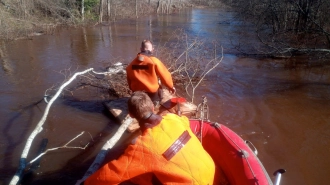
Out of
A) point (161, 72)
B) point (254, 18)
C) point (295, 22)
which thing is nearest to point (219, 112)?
point (161, 72)

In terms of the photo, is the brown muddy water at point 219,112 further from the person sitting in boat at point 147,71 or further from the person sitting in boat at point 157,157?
the person sitting in boat at point 157,157

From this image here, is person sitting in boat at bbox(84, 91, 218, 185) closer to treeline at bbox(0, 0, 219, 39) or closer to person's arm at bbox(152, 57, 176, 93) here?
person's arm at bbox(152, 57, 176, 93)

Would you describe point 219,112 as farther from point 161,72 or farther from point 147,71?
point 147,71

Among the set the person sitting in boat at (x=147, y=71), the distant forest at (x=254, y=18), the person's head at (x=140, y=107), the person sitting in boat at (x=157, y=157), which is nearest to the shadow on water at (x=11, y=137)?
the person sitting in boat at (x=147, y=71)

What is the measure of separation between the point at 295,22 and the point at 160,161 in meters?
15.7

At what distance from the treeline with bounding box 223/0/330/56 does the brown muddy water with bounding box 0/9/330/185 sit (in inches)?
54.9

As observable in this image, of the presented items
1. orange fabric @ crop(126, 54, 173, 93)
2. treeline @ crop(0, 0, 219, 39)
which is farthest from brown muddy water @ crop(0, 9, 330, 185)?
treeline @ crop(0, 0, 219, 39)

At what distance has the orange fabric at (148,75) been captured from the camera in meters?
4.93

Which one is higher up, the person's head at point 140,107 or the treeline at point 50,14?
the treeline at point 50,14

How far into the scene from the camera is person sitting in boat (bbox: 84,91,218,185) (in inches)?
90.9

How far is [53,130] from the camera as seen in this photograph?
5750 millimetres

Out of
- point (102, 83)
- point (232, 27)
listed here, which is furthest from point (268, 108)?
point (232, 27)

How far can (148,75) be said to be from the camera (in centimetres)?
508

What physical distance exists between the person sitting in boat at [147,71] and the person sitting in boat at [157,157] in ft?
8.23
